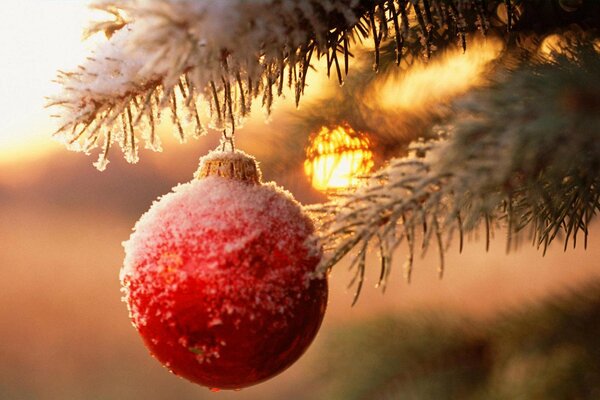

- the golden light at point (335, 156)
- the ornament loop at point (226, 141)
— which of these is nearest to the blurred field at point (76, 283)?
the golden light at point (335, 156)

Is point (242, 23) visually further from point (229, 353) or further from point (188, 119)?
point (229, 353)

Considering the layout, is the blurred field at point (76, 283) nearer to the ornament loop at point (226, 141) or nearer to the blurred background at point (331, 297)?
the blurred background at point (331, 297)

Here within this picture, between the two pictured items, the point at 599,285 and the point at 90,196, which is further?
the point at 90,196

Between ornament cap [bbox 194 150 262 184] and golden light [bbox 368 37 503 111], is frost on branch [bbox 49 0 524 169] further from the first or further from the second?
golden light [bbox 368 37 503 111]

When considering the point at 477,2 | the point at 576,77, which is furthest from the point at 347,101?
the point at 576,77

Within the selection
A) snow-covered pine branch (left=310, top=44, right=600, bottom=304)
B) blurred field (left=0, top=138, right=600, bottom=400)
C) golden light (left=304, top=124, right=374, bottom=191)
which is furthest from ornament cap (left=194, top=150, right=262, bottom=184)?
blurred field (left=0, top=138, right=600, bottom=400)

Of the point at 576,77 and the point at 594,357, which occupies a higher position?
the point at 576,77

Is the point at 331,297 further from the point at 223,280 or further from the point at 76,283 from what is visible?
the point at 223,280
